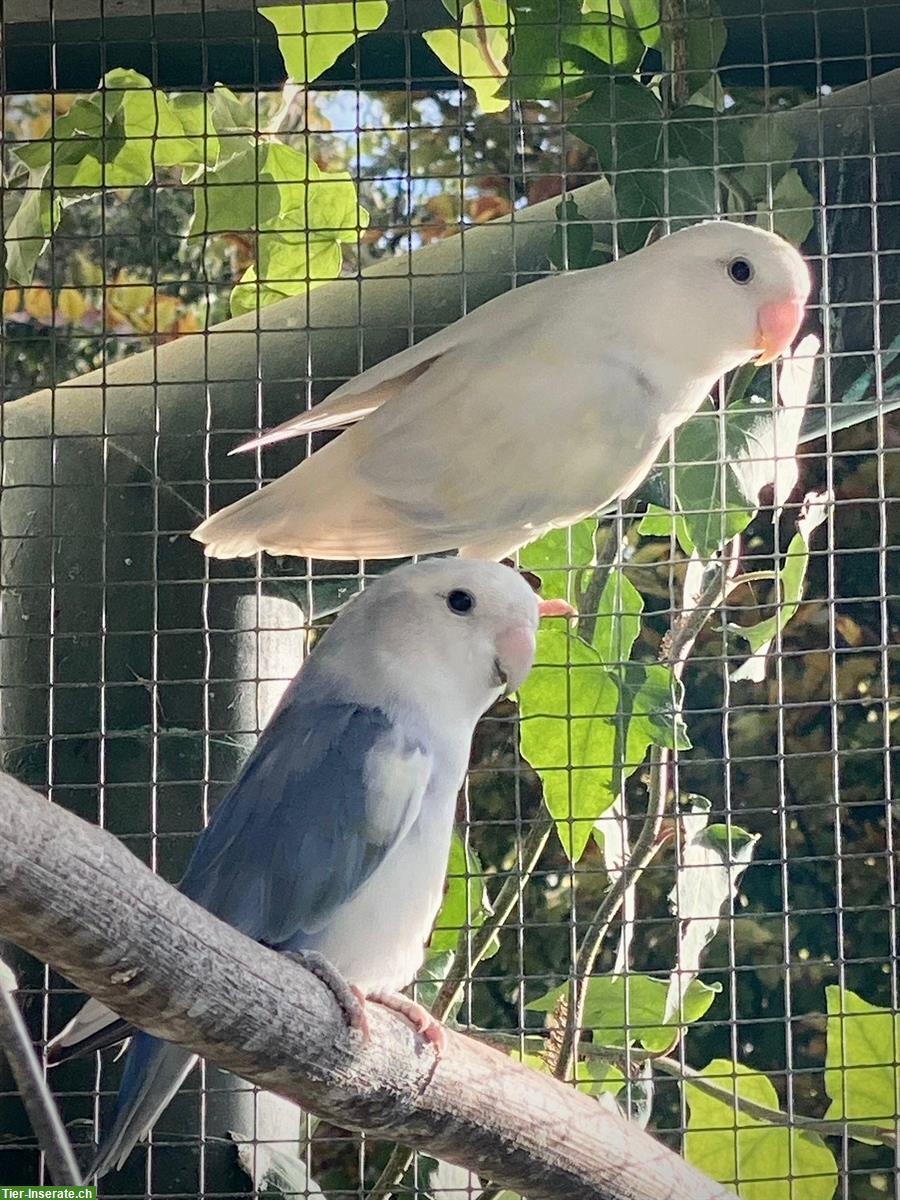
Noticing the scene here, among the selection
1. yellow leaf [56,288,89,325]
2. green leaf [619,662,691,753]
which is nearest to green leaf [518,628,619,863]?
green leaf [619,662,691,753]

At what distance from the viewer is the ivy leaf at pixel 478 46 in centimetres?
135

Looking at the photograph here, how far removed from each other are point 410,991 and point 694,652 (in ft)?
2.19

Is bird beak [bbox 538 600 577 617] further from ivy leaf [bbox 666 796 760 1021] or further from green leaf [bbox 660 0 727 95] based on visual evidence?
green leaf [bbox 660 0 727 95]

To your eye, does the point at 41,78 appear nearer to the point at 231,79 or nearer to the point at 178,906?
the point at 231,79

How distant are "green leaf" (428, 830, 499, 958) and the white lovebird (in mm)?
297

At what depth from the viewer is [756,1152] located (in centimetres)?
130

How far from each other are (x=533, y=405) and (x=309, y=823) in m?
0.41

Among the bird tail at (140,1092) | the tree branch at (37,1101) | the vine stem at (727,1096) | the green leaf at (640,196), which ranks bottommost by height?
the vine stem at (727,1096)

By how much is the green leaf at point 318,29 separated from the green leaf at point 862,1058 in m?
0.96

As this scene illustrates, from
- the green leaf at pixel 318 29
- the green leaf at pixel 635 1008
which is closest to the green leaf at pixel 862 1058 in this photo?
the green leaf at pixel 635 1008

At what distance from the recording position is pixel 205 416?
1.33m

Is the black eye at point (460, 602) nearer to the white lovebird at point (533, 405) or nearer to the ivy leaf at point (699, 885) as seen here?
the white lovebird at point (533, 405)

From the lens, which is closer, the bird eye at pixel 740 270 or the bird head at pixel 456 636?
the bird head at pixel 456 636

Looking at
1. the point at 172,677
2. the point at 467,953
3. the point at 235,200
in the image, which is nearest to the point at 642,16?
the point at 235,200
